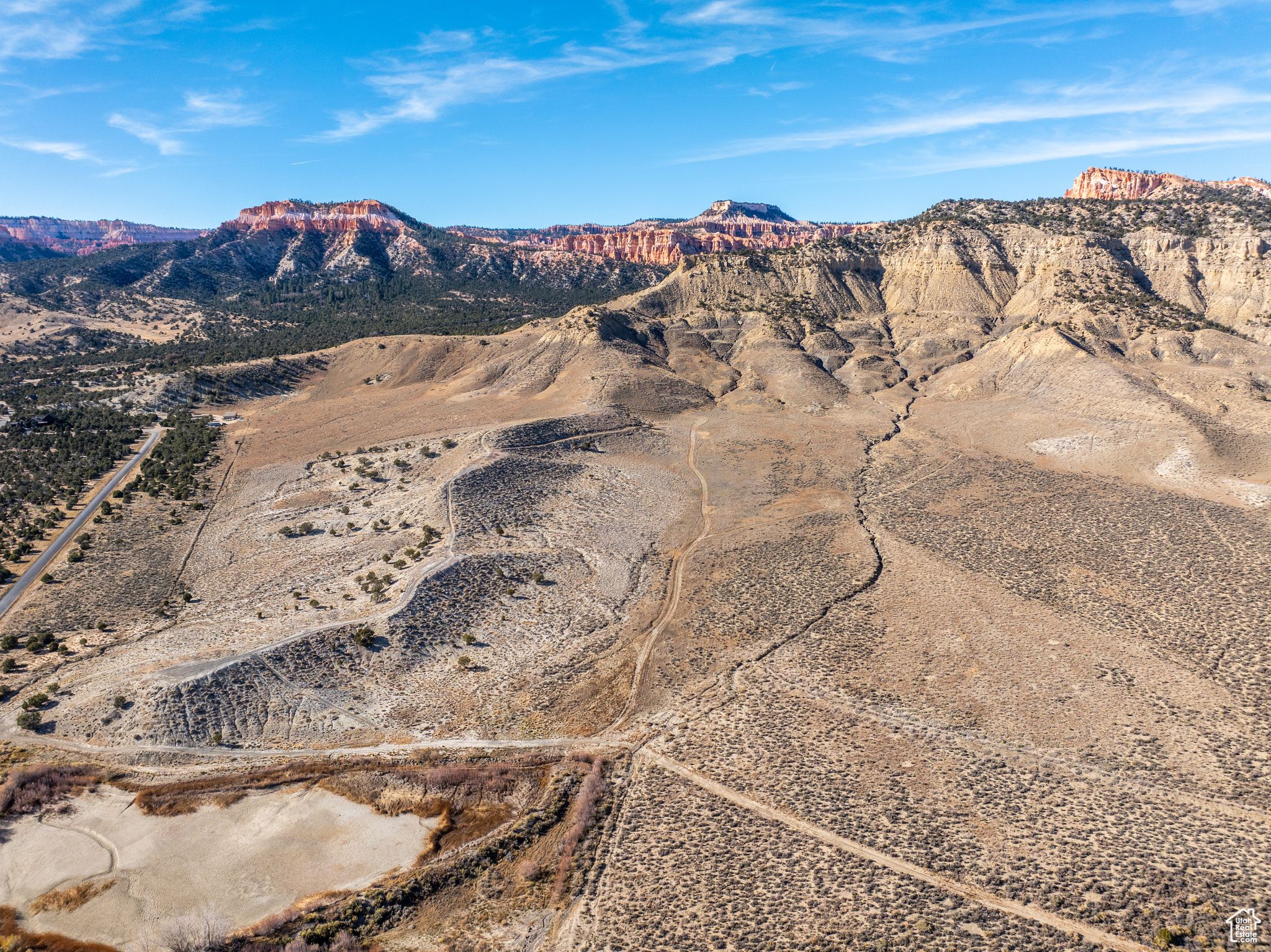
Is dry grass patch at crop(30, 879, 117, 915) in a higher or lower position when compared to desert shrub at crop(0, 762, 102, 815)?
lower

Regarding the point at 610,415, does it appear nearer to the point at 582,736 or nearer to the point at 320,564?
the point at 320,564

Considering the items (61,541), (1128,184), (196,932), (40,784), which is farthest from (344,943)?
(1128,184)

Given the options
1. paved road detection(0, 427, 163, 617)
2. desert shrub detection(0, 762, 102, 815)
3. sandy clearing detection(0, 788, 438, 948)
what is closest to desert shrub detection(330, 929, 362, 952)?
sandy clearing detection(0, 788, 438, 948)

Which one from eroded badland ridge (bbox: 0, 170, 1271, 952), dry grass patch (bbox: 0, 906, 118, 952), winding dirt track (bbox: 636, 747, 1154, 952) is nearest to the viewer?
winding dirt track (bbox: 636, 747, 1154, 952)

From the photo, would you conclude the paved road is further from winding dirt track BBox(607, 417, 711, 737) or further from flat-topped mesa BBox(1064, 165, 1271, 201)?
flat-topped mesa BBox(1064, 165, 1271, 201)

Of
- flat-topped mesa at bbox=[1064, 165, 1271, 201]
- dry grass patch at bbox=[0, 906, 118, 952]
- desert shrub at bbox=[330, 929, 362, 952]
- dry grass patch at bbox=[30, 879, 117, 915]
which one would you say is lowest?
→ desert shrub at bbox=[330, 929, 362, 952]

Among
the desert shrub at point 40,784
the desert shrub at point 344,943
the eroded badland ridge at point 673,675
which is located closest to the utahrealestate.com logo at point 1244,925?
the eroded badland ridge at point 673,675

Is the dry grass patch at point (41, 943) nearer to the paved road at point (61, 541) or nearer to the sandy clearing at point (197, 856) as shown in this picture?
the sandy clearing at point (197, 856)

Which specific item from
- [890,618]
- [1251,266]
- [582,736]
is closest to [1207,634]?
[890,618]
